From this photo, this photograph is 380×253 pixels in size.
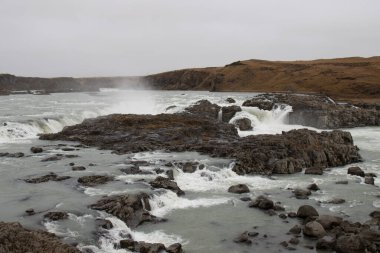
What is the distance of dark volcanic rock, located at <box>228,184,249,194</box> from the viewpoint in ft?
77.6

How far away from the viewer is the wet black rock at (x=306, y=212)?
19578 millimetres

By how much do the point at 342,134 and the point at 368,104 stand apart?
28.1m

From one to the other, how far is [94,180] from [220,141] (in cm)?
1337

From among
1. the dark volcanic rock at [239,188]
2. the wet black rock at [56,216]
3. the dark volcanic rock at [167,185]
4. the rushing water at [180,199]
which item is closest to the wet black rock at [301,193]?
the rushing water at [180,199]

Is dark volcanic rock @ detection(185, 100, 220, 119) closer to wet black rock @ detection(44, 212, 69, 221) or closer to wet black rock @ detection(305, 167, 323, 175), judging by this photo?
wet black rock @ detection(305, 167, 323, 175)

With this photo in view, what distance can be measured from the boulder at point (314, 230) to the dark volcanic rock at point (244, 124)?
30634 mm

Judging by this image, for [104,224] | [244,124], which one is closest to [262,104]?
[244,124]

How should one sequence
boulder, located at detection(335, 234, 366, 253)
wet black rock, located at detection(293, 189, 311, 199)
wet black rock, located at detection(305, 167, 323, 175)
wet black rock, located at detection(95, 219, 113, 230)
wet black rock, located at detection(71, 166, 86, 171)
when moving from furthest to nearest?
1. wet black rock, located at detection(305, 167, 323, 175)
2. wet black rock, located at detection(71, 166, 86, 171)
3. wet black rock, located at detection(293, 189, 311, 199)
4. wet black rock, located at detection(95, 219, 113, 230)
5. boulder, located at detection(335, 234, 366, 253)

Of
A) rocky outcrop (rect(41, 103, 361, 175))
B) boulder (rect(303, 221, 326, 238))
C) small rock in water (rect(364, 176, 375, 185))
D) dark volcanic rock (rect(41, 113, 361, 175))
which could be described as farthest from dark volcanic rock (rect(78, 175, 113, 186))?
small rock in water (rect(364, 176, 375, 185))

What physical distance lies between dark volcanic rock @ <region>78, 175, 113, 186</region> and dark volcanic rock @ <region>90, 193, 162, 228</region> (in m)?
3.29

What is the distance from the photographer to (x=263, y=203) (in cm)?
2103

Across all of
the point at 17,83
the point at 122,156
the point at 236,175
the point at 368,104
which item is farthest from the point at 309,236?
the point at 17,83

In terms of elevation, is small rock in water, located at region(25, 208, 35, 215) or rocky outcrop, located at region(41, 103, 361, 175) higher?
rocky outcrop, located at region(41, 103, 361, 175)

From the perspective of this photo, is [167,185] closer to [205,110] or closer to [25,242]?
[25,242]
